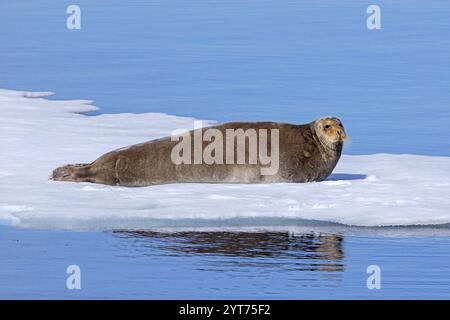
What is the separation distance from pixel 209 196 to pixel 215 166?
752 mm

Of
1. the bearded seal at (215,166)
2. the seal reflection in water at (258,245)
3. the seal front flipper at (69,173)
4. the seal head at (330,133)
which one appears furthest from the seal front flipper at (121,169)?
the seal reflection in water at (258,245)

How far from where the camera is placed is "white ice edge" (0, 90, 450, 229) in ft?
35.4

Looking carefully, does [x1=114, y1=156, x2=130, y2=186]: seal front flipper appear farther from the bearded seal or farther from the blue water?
the blue water

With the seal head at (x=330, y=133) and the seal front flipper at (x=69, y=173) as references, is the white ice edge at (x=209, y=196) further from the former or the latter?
the seal head at (x=330, y=133)

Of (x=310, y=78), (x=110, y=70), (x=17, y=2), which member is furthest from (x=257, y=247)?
(x=17, y=2)

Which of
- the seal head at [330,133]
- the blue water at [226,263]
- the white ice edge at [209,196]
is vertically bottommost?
the blue water at [226,263]

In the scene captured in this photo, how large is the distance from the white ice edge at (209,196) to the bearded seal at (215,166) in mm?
211

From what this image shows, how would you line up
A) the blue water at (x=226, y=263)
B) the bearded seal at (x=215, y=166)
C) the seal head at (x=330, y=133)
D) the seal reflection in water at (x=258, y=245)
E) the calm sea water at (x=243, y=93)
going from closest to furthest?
the blue water at (x=226, y=263) < the calm sea water at (x=243, y=93) < the seal reflection in water at (x=258, y=245) < the bearded seal at (x=215, y=166) < the seal head at (x=330, y=133)

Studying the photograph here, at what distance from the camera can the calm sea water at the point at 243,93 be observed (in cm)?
933

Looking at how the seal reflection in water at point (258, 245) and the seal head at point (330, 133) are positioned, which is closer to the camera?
the seal reflection in water at point (258, 245)

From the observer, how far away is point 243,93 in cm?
1875

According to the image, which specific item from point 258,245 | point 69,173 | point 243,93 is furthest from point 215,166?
point 243,93

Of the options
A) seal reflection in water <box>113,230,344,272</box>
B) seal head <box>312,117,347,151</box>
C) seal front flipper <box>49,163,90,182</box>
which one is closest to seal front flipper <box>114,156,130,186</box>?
seal front flipper <box>49,163,90,182</box>

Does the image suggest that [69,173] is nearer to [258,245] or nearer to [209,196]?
[209,196]
